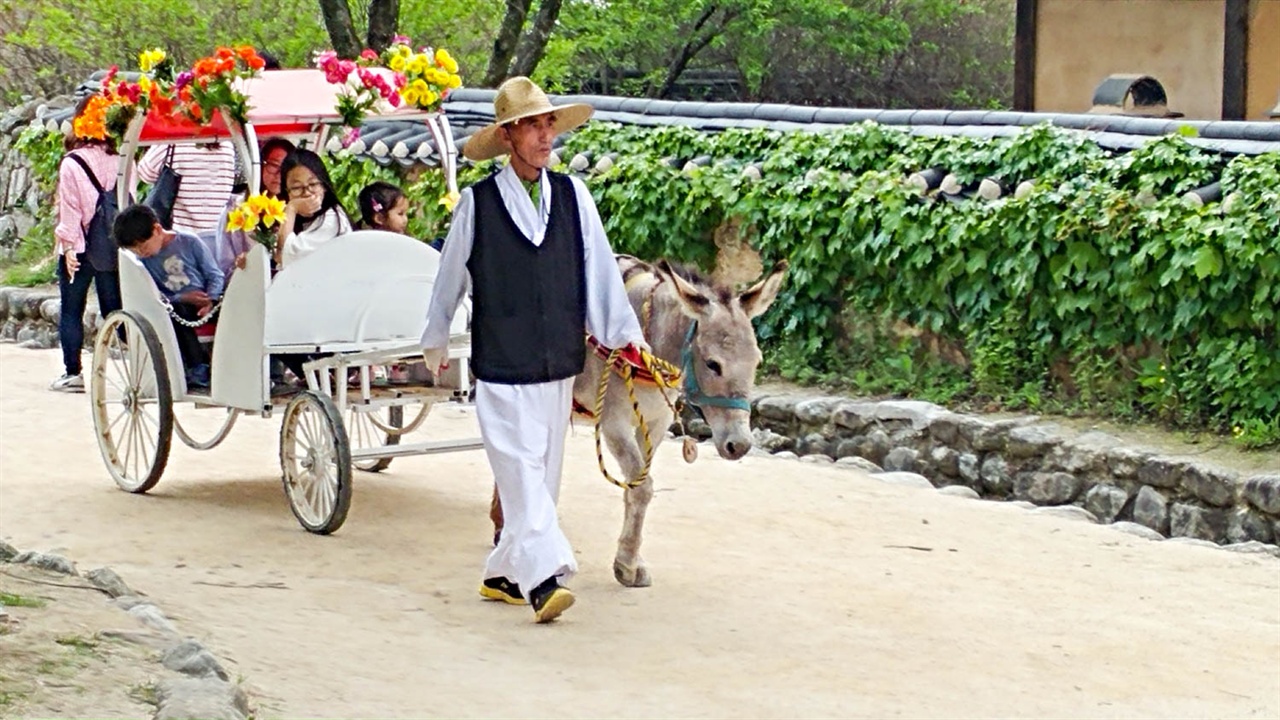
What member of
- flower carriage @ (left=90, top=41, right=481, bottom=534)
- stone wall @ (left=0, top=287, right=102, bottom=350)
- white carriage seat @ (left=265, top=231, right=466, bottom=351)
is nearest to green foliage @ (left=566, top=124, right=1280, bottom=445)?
flower carriage @ (left=90, top=41, right=481, bottom=534)

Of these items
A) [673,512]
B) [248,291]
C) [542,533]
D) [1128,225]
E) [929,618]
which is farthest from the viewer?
[1128,225]

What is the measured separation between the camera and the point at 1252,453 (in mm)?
10492

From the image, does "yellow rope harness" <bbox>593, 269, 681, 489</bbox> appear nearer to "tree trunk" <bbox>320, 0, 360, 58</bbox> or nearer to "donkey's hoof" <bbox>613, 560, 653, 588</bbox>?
"donkey's hoof" <bbox>613, 560, 653, 588</bbox>

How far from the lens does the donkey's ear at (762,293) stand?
784cm

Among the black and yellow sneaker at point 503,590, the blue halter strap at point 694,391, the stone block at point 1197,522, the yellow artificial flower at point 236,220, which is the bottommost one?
the stone block at point 1197,522

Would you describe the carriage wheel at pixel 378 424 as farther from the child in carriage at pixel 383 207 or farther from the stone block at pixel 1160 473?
the stone block at pixel 1160 473

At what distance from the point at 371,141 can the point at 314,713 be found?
1098 cm

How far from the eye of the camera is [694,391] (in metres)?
7.83

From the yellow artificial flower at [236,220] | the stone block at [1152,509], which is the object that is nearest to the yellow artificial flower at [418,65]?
the yellow artificial flower at [236,220]

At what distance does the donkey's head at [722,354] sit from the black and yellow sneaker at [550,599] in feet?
2.93

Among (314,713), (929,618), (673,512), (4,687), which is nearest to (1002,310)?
(673,512)

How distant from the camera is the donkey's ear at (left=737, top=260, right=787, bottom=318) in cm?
784

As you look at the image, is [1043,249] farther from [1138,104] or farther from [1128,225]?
[1138,104]

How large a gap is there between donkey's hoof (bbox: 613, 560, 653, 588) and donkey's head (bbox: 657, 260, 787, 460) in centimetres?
69
